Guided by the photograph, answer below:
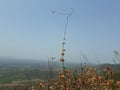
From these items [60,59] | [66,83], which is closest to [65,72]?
[66,83]

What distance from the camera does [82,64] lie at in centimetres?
609

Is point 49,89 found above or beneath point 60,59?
beneath

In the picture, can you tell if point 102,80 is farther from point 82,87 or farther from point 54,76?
point 54,76

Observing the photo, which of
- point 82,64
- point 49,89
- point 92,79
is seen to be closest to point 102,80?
point 92,79

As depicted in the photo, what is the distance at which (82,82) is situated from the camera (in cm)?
551

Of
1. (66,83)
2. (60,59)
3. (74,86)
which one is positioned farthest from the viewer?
(74,86)

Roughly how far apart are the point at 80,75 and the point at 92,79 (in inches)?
18.1

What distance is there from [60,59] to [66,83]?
590 mm

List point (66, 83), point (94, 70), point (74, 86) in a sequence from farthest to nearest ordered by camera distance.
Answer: point (94, 70) → point (74, 86) → point (66, 83)

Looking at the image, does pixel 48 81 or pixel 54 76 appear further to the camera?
pixel 54 76

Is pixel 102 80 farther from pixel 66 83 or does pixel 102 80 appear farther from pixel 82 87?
pixel 66 83

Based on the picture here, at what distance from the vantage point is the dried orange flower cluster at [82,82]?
511 cm

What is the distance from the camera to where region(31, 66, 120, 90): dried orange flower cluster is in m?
5.11

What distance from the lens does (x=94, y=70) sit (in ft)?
19.4
